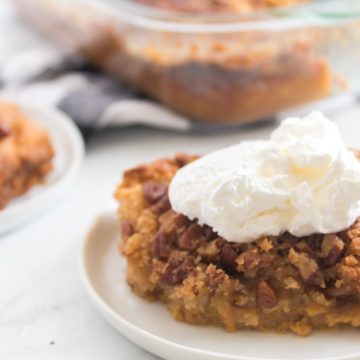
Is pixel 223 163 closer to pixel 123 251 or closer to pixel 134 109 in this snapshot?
pixel 123 251

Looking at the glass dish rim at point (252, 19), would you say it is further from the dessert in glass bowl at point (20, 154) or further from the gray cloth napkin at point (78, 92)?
the dessert in glass bowl at point (20, 154)

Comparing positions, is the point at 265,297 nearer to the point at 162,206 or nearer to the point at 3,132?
the point at 162,206

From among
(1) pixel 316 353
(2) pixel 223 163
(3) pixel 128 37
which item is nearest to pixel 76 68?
(3) pixel 128 37

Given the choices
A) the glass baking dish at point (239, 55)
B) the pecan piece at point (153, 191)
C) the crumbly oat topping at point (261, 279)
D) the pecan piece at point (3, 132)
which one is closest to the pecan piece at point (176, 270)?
the crumbly oat topping at point (261, 279)

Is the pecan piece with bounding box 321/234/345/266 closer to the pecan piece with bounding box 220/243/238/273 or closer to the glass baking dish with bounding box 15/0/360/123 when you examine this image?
the pecan piece with bounding box 220/243/238/273

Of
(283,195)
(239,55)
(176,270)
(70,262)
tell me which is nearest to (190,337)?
(176,270)
